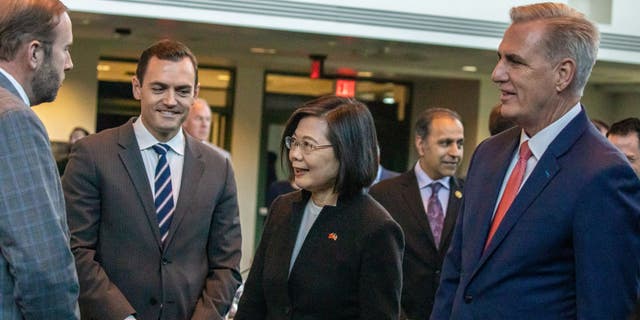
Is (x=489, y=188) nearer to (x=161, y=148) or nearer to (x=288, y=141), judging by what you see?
(x=288, y=141)

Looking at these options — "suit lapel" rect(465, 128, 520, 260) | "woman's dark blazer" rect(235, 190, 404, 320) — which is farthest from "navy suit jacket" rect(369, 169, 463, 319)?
"suit lapel" rect(465, 128, 520, 260)

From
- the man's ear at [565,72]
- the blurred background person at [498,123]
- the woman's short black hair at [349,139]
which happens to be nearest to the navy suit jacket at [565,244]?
the man's ear at [565,72]

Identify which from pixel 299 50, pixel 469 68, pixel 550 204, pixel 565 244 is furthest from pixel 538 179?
pixel 469 68

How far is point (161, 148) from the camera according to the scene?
409cm

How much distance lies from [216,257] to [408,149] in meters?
12.9

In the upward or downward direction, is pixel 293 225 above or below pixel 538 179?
below

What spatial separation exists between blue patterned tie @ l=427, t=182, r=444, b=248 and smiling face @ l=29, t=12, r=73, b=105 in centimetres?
290

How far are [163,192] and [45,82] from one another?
1.12 m

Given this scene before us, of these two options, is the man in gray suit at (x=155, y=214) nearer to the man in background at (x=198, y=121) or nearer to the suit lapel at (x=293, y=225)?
the suit lapel at (x=293, y=225)

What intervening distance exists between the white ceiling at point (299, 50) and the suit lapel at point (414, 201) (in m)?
5.35

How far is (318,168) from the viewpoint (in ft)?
12.2

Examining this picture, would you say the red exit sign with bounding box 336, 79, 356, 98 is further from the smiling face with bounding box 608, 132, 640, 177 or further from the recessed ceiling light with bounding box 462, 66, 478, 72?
the smiling face with bounding box 608, 132, 640, 177

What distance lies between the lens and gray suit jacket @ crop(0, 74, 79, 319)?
9.10ft

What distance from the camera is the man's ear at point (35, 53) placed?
2953mm
